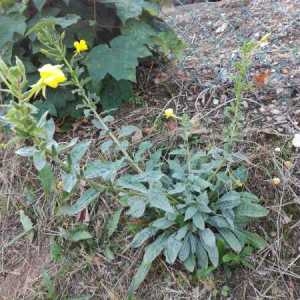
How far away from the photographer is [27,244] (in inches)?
75.4

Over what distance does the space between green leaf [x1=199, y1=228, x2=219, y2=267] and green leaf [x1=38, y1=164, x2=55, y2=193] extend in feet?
1.84

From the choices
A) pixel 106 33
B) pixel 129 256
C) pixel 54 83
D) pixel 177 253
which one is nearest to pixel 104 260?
pixel 129 256

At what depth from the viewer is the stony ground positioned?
1.67 m

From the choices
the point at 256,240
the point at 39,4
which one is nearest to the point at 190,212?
the point at 256,240

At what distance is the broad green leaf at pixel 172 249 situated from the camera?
62.2 inches

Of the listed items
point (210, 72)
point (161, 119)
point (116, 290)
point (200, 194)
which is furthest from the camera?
point (210, 72)

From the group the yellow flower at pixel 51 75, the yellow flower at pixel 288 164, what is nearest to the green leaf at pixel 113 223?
the yellow flower at pixel 288 164

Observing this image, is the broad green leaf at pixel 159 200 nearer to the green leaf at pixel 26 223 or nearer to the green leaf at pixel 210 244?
the green leaf at pixel 210 244

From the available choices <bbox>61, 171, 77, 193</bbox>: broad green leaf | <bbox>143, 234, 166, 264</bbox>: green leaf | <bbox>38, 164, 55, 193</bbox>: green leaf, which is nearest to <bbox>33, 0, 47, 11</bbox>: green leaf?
<bbox>38, 164, 55, 193</bbox>: green leaf

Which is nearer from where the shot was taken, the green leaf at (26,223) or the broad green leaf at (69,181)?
the broad green leaf at (69,181)

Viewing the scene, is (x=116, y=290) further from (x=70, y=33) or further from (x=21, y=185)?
(x=70, y=33)

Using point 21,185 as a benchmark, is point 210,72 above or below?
above

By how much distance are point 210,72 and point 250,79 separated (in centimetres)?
20

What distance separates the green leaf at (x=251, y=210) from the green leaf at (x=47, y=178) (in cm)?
66
